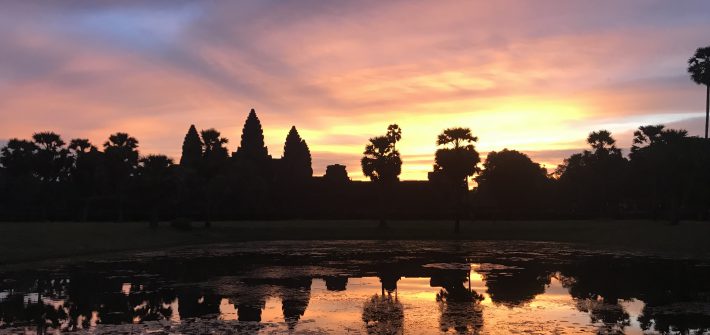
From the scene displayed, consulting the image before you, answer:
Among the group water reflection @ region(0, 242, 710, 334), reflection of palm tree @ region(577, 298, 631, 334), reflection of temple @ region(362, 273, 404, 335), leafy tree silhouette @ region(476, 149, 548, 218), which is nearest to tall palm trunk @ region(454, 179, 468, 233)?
water reflection @ region(0, 242, 710, 334)

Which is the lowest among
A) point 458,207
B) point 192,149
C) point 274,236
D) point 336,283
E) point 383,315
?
point 383,315

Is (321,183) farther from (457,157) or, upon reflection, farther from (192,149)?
(457,157)

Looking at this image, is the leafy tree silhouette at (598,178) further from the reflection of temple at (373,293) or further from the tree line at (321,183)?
the reflection of temple at (373,293)

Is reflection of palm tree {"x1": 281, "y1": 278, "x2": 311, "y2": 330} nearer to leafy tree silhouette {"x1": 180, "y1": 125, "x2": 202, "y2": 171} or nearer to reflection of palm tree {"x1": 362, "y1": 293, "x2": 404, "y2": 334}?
reflection of palm tree {"x1": 362, "y1": 293, "x2": 404, "y2": 334}

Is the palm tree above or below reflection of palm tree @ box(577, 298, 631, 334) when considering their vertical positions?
above

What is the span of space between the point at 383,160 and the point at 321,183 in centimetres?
2337

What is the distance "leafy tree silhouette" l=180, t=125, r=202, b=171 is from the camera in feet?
204

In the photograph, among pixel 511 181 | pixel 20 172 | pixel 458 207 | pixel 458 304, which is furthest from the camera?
pixel 511 181

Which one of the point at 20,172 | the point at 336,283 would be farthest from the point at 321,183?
the point at 336,283

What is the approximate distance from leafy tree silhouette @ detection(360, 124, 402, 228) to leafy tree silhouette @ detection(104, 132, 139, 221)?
27.1 m

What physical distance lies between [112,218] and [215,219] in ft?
39.0

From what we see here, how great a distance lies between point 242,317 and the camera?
52.5ft

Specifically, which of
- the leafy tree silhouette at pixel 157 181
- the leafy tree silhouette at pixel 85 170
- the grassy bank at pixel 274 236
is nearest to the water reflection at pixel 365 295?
the grassy bank at pixel 274 236

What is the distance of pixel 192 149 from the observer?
8162cm
